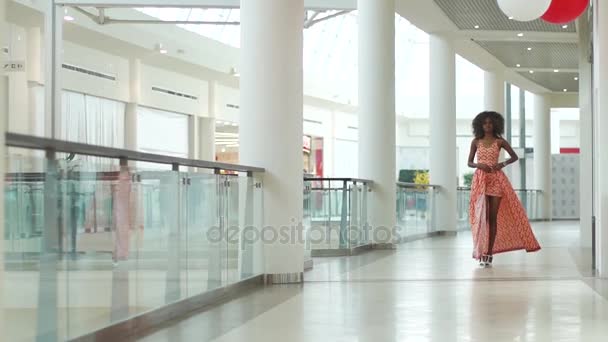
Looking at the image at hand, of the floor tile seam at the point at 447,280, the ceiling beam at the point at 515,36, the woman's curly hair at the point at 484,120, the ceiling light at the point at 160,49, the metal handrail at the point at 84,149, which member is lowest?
the floor tile seam at the point at 447,280

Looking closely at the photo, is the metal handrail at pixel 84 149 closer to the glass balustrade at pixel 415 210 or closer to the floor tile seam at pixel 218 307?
the floor tile seam at pixel 218 307

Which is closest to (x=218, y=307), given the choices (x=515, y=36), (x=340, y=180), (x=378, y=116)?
(x=340, y=180)

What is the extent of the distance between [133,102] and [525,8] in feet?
59.1

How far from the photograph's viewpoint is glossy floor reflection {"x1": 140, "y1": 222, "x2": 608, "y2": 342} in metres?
5.05

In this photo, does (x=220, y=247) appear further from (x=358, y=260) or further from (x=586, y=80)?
(x=586, y=80)

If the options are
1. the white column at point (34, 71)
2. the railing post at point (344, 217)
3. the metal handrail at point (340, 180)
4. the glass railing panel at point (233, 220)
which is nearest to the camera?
the glass railing panel at point (233, 220)

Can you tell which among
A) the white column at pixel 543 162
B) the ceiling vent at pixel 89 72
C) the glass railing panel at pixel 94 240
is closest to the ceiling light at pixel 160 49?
the ceiling vent at pixel 89 72

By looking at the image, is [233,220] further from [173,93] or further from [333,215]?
[173,93]

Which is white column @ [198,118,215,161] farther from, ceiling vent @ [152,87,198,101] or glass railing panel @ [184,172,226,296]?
glass railing panel @ [184,172,226,296]

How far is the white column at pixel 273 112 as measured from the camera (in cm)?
801

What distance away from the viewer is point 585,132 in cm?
1370

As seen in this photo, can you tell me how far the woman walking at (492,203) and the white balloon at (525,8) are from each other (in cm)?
238

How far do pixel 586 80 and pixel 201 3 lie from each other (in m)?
6.21

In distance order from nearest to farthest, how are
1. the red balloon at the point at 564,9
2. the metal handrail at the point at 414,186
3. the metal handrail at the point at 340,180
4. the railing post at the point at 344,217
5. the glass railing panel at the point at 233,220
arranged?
1. the glass railing panel at the point at 233,220
2. the red balloon at the point at 564,9
3. the metal handrail at the point at 340,180
4. the railing post at the point at 344,217
5. the metal handrail at the point at 414,186
